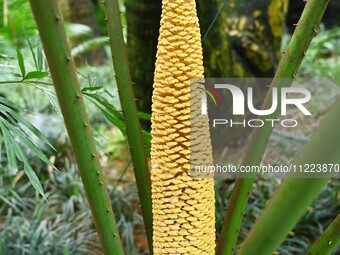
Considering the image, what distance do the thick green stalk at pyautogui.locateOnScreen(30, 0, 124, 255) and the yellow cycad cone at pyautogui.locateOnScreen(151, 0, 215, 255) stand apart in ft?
0.37

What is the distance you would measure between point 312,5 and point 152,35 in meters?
1.17

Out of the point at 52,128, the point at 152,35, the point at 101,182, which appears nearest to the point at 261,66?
the point at 152,35

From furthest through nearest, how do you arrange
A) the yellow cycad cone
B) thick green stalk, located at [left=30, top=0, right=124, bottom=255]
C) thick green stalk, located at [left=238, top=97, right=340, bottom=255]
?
the yellow cycad cone
thick green stalk, located at [left=30, top=0, right=124, bottom=255]
thick green stalk, located at [left=238, top=97, right=340, bottom=255]

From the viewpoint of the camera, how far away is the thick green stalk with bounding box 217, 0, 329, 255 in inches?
32.8

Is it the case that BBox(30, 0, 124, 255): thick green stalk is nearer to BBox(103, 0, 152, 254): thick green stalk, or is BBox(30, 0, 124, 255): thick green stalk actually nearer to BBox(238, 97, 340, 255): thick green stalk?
BBox(103, 0, 152, 254): thick green stalk

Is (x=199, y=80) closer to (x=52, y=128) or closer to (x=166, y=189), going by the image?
(x=166, y=189)

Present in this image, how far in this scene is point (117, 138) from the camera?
2.91 meters

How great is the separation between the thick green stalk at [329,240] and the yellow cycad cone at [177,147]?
0.20m

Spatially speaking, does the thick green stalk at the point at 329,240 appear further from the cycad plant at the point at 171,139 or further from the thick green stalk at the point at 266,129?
the thick green stalk at the point at 266,129

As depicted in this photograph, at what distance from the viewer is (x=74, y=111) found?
679 millimetres

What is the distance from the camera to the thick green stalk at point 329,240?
0.85m

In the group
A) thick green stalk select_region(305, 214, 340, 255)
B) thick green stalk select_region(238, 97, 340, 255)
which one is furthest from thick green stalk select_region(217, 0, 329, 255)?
thick green stalk select_region(238, 97, 340, 255)

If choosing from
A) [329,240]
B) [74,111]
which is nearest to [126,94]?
[74,111]

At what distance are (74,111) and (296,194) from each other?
34 cm
